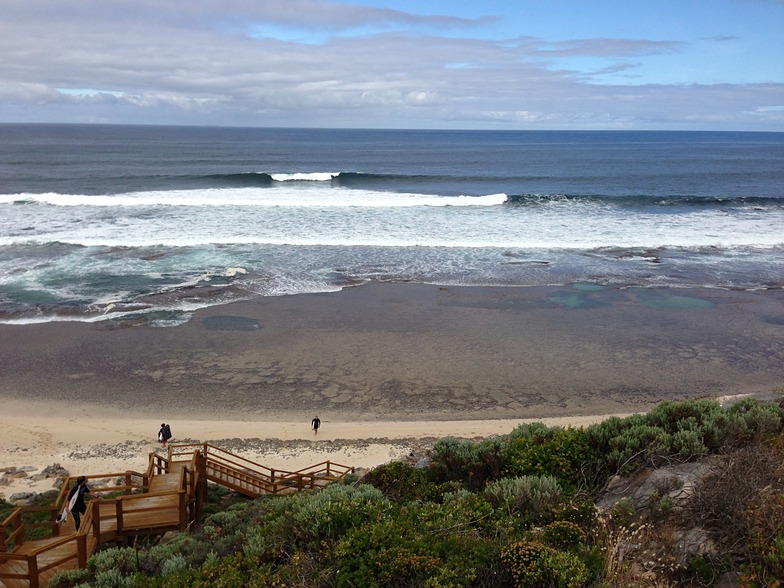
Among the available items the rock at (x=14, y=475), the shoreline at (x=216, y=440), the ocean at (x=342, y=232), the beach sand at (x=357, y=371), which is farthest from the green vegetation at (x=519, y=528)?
the ocean at (x=342, y=232)

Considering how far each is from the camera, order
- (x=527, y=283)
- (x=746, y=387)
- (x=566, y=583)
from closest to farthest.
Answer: (x=566, y=583) < (x=746, y=387) < (x=527, y=283)

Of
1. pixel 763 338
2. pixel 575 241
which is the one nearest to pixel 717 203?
pixel 575 241

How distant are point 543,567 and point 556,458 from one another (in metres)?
3.20

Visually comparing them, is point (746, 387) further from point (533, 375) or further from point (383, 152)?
point (383, 152)

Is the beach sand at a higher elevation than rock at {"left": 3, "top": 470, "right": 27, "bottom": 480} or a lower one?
higher

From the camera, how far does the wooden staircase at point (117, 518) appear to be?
765cm

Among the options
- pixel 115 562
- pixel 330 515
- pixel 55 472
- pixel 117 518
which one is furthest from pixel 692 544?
pixel 55 472

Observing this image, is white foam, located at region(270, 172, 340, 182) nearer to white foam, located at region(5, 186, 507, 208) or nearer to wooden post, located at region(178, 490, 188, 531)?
white foam, located at region(5, 186, 507, 208)

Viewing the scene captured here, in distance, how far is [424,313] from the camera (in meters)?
22.0

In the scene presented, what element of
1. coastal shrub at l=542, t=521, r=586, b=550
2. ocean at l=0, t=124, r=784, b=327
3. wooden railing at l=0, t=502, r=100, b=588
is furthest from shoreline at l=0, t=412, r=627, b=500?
ocean at l=0, t=124, r=784, b=327

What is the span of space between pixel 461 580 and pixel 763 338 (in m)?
18.6

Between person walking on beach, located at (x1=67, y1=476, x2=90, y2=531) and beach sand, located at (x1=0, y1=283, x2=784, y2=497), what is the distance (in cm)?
355

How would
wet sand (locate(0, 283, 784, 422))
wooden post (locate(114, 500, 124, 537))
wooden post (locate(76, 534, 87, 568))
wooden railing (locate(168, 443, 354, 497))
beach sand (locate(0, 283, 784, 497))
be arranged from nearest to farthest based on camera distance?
1. wooden post (locate(76, 534, 87, 568))
2. wooden post (locate(114, 500, 124, 537))
3. wooden railing (locate(168, 443, 354, 497))
4. beach sand (locate(0, 283, 784, 497))
5. wet sand (locate(0, 283, 784, 422))

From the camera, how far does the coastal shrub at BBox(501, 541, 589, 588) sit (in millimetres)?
5402
